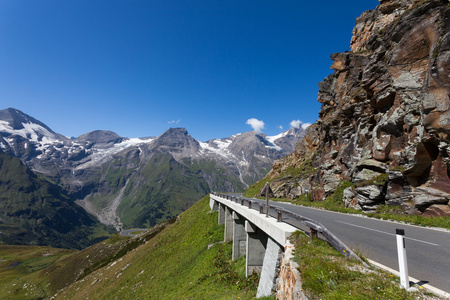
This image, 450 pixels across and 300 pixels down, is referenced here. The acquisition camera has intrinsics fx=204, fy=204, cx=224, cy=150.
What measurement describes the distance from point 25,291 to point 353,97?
11665cm

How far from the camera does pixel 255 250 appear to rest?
52.4 ft

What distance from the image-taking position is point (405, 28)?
23.3 metres

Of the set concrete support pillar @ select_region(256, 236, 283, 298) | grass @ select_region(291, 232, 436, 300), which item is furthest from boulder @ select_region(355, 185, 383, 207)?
grass @ select_region(291, 232, 436, 300)

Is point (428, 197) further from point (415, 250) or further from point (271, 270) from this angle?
point (271, 270)

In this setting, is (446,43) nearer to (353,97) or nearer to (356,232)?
(353,97)

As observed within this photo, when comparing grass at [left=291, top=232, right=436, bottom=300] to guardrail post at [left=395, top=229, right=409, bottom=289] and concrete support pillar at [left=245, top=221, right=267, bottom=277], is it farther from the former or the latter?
concrete support pillar at [left=245, top=221, right=267, bottom=277]

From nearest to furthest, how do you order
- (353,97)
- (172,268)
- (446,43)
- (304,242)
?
1. (304,242)
2. (446,43)
3. (172,268)
4. (353,97)

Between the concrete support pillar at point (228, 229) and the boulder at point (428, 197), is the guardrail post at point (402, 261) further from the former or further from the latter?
the concrete support pillar at point (228, 229)

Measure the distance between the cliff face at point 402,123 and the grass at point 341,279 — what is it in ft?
53.1

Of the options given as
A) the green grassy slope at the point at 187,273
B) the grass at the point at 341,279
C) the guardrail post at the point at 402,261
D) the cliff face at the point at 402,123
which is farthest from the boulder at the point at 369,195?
the guardrail post at the point at 402,261

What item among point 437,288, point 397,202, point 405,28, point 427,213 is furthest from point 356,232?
point 405,28

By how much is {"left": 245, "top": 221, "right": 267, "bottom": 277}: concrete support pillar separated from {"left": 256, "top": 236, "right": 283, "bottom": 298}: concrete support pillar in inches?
145

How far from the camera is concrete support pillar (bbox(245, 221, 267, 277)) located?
15547mm

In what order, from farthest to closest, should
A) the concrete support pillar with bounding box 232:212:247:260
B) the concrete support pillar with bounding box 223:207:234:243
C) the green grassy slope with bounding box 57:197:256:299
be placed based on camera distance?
the concrete support pillar with bounding box 223:207:234:243 → the concrete support pillar with bounding box 232:212:247:260 → the green grassy slope with bounding box 57:197:256:299
